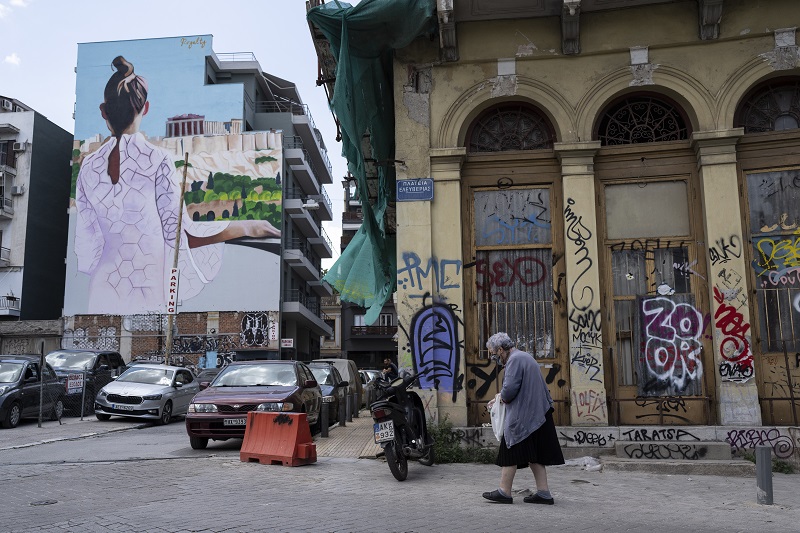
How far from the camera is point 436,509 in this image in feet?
22.3

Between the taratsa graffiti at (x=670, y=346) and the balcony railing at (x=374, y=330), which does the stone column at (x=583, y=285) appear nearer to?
the taratsa graffiti at (x=670, y=346)

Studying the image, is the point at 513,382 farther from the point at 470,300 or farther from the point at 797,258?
the point at 797,258

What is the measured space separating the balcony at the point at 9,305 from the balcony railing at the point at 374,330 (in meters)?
32.7

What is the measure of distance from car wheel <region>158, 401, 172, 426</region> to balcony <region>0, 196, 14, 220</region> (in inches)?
1397

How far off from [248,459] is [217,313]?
3520 cm

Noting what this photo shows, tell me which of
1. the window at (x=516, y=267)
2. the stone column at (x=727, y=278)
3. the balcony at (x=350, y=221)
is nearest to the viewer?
the stone column at (x=727, y=278)

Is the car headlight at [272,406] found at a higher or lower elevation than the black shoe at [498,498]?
higher

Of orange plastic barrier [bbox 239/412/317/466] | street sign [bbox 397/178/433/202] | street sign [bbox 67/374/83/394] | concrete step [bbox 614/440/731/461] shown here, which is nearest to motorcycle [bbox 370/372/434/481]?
orange plastic barrier [bbox 239/412/317/466]

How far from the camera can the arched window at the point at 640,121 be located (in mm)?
11227

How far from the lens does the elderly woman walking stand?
7035 mm

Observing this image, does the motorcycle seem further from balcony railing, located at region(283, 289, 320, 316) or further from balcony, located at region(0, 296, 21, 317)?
balcony, located at region(0, 296, 21, 317)

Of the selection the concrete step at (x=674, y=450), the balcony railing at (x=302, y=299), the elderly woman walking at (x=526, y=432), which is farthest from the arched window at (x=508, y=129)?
the balcony railing at (x=302, y=299)

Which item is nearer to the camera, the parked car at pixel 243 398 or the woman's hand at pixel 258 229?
the parked car at pixel 243 398

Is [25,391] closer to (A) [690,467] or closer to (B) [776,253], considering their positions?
(A) [690,467]
